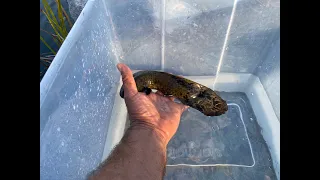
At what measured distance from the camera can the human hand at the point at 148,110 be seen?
8.02ft

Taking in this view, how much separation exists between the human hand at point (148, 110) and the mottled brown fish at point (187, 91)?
0.13m

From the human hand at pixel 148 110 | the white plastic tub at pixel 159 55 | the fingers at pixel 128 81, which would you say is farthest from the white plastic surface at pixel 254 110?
the fingers at pixel 128 81

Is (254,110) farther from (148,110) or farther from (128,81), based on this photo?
(128,81)

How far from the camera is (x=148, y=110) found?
8.23 feet

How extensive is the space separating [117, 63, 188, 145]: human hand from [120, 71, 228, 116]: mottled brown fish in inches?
4.9

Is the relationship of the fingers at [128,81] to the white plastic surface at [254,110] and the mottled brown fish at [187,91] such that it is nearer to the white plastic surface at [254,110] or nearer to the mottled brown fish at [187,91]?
the mottled brown fish at [187,91]

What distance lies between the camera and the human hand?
8.02ft

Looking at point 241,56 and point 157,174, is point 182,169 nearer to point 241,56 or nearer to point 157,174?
point 157,174

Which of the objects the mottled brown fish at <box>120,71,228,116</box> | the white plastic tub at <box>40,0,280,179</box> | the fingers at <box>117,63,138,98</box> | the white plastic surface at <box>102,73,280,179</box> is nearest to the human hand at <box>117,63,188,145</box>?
the fingers at <box>117,63,138,98</box>

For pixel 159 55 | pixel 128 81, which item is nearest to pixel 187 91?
pixel 128 81

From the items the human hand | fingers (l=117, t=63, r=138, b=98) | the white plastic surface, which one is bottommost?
the white plastic surface

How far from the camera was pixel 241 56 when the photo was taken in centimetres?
319

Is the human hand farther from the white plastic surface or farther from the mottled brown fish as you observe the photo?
the white plastic surface
